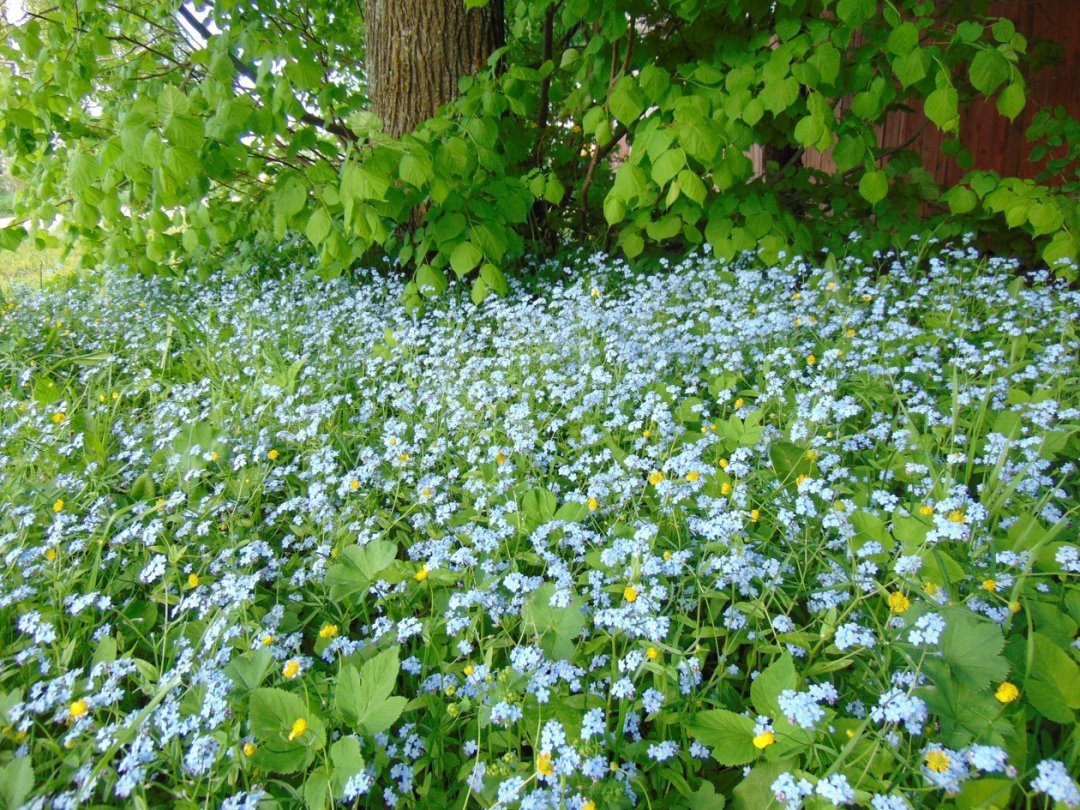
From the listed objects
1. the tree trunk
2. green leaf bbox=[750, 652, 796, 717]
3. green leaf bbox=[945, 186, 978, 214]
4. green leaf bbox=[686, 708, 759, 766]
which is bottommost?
green leaf bbox=[686, 708, 759, 766]

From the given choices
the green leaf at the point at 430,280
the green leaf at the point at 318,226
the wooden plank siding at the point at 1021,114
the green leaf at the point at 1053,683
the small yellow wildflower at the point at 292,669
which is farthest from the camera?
the wooden plank siding at the point at 1021,114

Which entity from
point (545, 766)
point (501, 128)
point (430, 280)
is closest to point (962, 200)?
point (501, 128)

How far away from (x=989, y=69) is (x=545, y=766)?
3.00 metres

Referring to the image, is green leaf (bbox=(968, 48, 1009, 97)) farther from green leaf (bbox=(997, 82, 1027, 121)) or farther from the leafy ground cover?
the leafy ground cover

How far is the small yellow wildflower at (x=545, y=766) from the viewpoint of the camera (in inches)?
42.1

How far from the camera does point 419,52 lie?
12.8 ft

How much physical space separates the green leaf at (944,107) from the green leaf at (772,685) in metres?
2.37

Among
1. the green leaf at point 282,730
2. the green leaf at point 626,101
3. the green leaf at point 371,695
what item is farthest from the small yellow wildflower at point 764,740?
the green leaf at point 626,101

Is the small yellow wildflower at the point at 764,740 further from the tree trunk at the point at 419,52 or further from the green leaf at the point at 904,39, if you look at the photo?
the tree trunk at the point at 419,52

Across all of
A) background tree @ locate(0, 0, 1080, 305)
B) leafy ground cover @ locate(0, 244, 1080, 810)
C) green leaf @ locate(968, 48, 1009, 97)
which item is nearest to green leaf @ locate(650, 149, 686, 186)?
background tree @ locate(0, 0, 1080, 305)

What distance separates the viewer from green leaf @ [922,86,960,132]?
259 cm

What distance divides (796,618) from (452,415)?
1.35 m

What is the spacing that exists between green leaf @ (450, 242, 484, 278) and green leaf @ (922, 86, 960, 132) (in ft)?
6.52

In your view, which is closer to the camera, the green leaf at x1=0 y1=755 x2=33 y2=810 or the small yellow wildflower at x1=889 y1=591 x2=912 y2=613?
the green leaf at x1=0 y1=755 x2=33 y2=810
